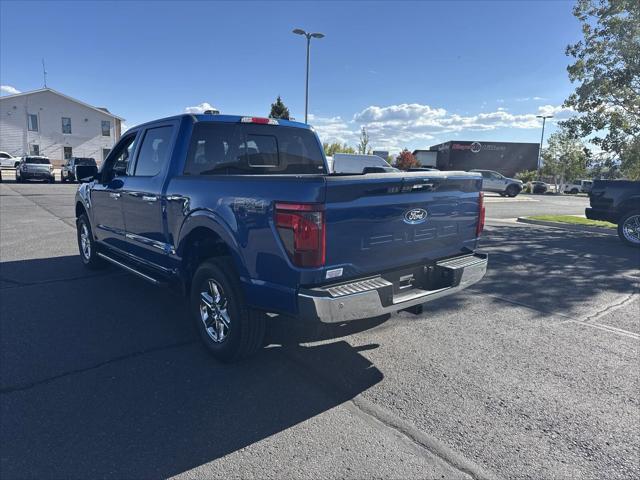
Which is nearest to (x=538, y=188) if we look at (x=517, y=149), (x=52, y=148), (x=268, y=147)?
(x=517, y=149)

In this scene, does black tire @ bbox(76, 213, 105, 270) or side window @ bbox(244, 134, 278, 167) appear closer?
side window @ bbox(244, 134, 278, 167)

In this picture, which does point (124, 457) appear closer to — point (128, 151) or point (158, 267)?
point (158, 267)

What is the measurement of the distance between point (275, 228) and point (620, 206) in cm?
984

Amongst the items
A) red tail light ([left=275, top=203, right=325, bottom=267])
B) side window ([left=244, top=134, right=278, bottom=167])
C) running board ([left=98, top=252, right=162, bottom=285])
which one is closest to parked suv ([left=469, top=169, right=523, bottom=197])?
side window ([left=244, top=134, right=278, bottom=167])

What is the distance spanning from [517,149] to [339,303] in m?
59.7

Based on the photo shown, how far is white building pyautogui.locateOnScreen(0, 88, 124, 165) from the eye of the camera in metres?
46.9

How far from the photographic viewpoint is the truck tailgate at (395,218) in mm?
2916

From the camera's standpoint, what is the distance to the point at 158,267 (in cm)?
445

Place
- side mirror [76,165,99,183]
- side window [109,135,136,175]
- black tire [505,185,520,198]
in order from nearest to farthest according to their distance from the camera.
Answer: side window [109,135,136,175], side mirror [76,165,99,183], black tire [505,185,520,198]

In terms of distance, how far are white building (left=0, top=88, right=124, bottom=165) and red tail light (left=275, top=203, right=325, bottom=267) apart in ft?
A: 182

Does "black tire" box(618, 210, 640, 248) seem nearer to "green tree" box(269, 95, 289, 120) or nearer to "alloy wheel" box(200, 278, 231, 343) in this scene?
"alloy wheel" box(200, 278, 231, 343)

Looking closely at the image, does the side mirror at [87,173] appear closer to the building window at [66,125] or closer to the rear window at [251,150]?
the rear window at [251,150]

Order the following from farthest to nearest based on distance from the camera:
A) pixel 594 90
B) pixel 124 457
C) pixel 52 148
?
pixel 52 148
pixel 594 90
pixel 124 457

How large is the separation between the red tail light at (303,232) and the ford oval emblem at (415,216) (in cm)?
83
